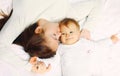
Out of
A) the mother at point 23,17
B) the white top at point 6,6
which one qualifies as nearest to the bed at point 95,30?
the mother at point 23,17

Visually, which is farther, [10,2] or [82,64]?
[10,2]

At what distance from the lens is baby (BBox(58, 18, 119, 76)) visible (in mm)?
1043

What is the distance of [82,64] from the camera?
1050mm

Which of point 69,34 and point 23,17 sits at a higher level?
point 23,17

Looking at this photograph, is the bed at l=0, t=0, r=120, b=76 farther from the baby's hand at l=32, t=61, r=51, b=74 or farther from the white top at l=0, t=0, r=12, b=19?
the white top at l=0, t=0, r=12, b=19

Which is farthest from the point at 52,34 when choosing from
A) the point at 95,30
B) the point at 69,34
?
the point at 95,30

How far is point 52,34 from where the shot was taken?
3.59ft

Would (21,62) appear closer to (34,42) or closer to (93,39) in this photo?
(34,42)

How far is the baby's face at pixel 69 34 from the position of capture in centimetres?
109

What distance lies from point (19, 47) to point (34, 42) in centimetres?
8

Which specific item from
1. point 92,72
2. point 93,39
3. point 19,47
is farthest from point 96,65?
point 19,47

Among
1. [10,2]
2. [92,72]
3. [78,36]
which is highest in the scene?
[10,2]

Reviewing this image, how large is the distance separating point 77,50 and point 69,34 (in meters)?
0.08

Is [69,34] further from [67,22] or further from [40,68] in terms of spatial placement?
[40,68]
